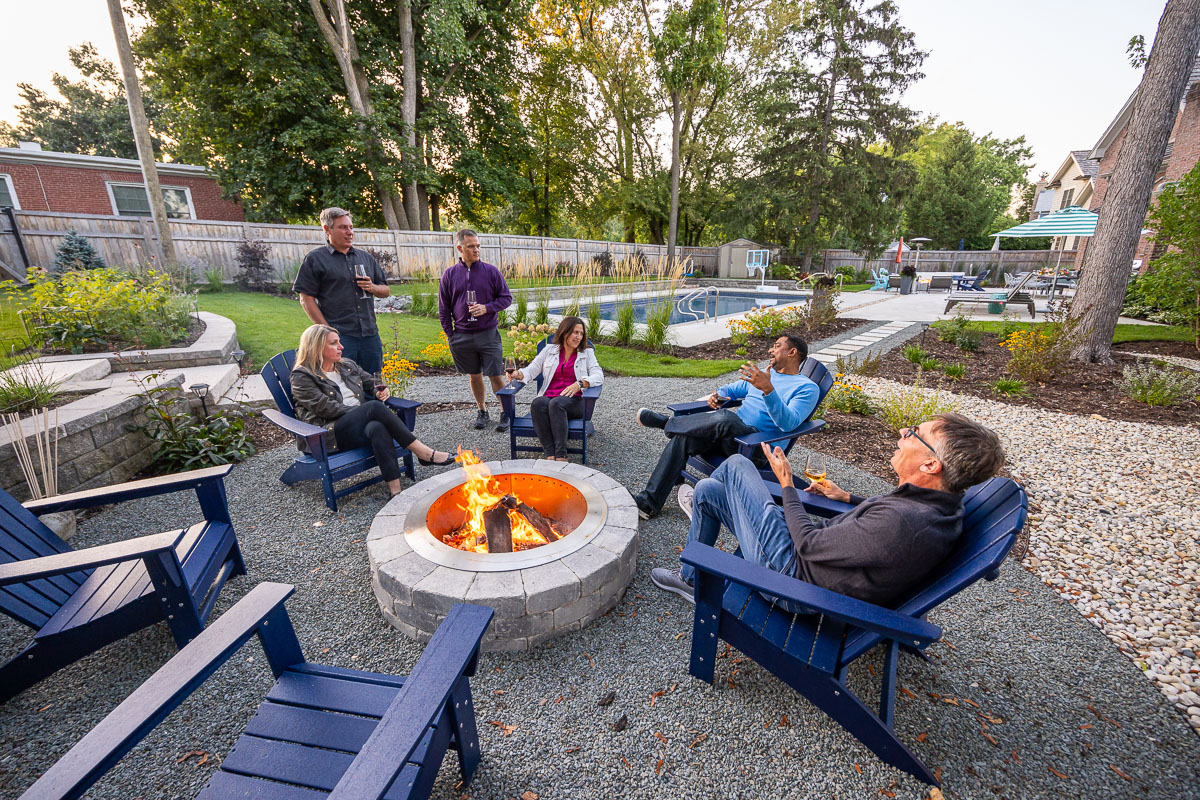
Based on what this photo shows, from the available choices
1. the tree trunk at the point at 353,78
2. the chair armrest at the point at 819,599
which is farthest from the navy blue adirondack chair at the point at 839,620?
the tree trunk at the point at 353,78

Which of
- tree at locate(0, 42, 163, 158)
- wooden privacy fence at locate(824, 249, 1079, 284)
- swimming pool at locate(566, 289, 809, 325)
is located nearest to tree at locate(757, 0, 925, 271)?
wooden privacy fence at locate(824, 249, 1079, 284)

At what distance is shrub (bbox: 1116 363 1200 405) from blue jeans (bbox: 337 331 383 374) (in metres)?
7.48

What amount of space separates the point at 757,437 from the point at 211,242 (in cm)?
1324

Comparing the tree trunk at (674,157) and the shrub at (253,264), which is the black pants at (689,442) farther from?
the tree trunk at (674,157)

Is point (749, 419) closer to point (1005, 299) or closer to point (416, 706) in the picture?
point (416, 706)

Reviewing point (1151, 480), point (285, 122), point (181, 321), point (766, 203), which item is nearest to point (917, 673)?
point (1151, 480)

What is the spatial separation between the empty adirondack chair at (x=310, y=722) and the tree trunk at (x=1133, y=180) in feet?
24.6

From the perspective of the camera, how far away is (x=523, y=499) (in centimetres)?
281

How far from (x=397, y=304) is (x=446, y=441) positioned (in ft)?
21.5

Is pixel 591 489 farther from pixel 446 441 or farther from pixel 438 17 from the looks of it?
pixel 438 17

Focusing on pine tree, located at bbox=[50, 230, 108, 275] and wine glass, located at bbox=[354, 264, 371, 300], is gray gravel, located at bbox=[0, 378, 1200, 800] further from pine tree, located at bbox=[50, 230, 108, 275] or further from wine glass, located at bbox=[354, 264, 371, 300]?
pine tree, located at bbox=[50, 230, 108, 275]

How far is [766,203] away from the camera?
778 inches

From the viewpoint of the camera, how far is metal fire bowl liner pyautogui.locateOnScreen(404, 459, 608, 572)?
6.79 ft

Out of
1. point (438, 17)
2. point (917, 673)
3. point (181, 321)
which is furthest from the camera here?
point (438, 17)
